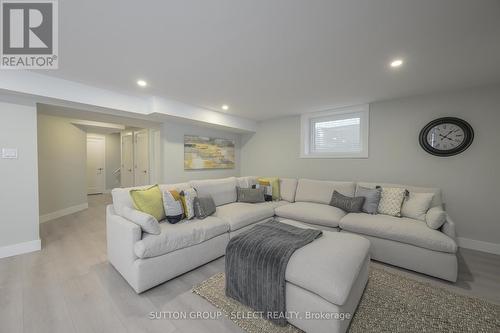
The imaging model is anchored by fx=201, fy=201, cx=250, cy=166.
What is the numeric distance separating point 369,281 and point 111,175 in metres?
8.14

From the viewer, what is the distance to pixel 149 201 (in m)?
2.30

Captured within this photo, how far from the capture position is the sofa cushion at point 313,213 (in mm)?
2842

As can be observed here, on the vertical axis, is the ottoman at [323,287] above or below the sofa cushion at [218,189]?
below

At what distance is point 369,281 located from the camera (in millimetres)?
2066

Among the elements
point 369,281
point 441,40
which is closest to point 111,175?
point 369,281

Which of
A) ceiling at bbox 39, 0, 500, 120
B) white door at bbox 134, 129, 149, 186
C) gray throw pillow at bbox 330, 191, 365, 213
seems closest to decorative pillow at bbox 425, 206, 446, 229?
gray throw pillow at bbox 330, 191, 365, 213

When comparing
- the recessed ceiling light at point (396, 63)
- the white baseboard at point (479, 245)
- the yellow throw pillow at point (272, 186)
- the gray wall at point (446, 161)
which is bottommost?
the white baseboard at point (479, 245)

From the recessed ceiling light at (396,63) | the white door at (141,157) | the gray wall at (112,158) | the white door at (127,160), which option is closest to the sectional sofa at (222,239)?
the recessed ceiling light at (396,63)

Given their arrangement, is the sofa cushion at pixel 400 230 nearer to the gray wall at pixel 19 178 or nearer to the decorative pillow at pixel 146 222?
the decorative pillow at pixel 146 222

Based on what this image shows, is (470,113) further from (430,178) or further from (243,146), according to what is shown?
(243,146)

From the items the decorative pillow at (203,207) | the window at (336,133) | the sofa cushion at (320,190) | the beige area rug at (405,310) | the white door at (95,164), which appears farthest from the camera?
the white door at (95,164)

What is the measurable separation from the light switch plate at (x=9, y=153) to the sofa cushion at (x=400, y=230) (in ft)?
14.2

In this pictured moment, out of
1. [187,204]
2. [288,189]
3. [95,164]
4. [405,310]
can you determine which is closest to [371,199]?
[288,189]

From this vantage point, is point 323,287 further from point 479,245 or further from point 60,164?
point 60,164
